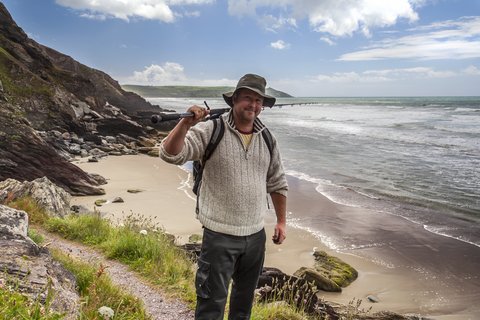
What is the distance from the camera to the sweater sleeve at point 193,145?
320 cm

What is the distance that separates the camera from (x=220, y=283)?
3.38 meters

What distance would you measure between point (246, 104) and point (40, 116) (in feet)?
88.0

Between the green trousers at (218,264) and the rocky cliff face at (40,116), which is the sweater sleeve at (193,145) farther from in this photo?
the rocky cliff face at (40,116)

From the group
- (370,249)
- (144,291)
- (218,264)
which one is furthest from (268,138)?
(370,249)

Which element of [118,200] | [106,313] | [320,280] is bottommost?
[320,280]

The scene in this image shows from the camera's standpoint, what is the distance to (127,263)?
21.2ft

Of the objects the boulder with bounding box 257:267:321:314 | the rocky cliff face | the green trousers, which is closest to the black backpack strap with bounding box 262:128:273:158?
the green trousers

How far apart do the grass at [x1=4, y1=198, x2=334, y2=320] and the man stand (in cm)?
84

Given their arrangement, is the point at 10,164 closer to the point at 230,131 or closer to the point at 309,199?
the point at 309,199

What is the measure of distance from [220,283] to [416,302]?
19.7ft

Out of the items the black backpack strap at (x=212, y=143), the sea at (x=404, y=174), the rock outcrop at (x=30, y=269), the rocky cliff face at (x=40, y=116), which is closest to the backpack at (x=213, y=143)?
the black backpack strap at (x=212, y=143)

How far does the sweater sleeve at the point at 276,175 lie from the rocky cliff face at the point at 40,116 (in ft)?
35.0

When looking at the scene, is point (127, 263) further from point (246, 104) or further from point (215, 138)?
point (246, 104)

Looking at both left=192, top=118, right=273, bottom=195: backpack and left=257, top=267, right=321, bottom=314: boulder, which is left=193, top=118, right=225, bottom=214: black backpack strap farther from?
left=257, top=267, right=321, bottom=314: boulder
